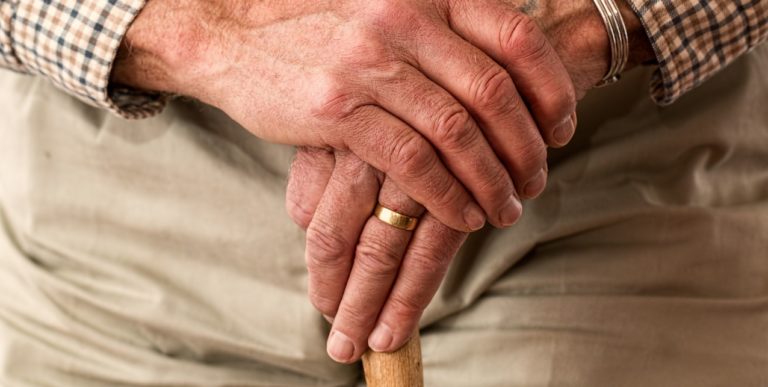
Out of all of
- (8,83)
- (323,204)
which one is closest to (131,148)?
(8,83)

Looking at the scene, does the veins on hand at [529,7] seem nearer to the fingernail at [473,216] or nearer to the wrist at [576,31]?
the wrist at [576,31]

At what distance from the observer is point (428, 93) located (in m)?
0.87

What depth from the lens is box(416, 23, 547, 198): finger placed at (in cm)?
86

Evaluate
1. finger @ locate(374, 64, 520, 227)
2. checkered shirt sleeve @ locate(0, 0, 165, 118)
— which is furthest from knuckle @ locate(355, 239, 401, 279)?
checkered shirt sleeve @ locate(0, 0, 165, 118)

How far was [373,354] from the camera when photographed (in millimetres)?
980

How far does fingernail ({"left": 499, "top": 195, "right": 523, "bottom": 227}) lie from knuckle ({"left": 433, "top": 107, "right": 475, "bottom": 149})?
0.30 feet

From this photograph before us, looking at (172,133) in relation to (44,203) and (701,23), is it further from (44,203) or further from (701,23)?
(701,23)

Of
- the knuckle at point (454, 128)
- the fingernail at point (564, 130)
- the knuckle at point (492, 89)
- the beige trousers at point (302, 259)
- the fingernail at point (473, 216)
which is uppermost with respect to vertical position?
the knuckle at point (492, 89)

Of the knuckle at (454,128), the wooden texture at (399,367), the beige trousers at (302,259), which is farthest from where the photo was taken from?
the beige trousers at (302,259)

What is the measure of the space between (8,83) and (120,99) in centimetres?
28

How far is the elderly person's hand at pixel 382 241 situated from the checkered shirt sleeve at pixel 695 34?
0.03 m

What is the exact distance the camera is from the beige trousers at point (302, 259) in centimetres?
108

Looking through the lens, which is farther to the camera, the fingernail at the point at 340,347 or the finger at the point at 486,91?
the fingernail at the point at 340,347

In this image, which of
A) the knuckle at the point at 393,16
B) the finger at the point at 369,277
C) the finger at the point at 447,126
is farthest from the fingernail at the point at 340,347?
the knuckle at the point at 393,16
